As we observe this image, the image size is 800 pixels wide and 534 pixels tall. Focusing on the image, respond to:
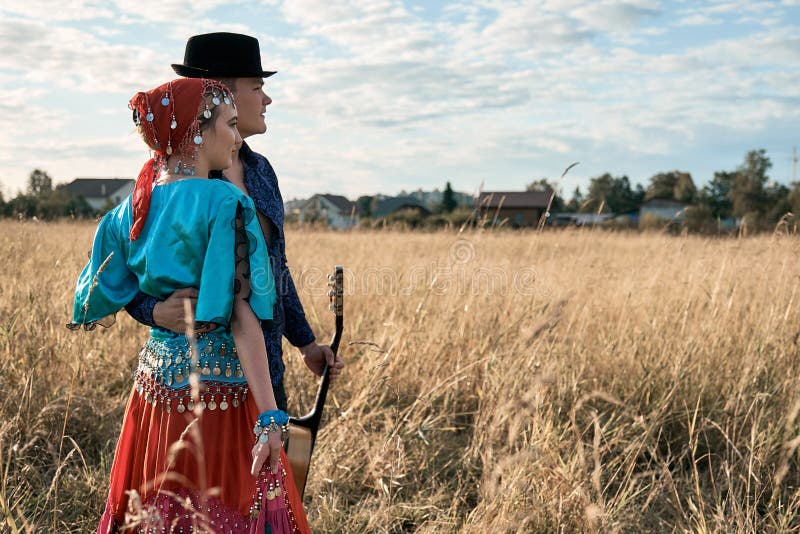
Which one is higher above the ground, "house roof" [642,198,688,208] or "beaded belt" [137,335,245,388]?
"house roof" [642,198,688,208]

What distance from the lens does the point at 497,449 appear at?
9.10ft

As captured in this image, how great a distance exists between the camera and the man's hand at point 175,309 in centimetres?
146

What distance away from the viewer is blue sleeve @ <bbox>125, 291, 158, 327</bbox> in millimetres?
1544

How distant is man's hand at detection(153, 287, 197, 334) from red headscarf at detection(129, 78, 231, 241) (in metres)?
0.17

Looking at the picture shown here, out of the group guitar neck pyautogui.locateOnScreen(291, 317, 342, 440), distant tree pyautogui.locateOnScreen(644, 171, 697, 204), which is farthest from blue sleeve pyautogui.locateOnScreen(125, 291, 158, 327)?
distant tree pyautogui.locateOnScreen(644, 171, 697, 204)

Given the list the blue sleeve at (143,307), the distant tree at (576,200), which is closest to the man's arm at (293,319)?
the blue sleeve at (143,307)

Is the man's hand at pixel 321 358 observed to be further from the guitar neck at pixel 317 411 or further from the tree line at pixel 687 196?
the tree line at pixel 687 196

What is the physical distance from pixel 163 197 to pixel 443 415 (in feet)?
6.38

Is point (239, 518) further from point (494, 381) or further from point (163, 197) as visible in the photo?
point (494, 381)

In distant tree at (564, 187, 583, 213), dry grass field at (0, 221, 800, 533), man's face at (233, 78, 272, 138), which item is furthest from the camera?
distant tree at (564, 187, 583, 213)

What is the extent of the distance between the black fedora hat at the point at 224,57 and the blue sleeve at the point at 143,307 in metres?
0.84

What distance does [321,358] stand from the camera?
2.16 meters

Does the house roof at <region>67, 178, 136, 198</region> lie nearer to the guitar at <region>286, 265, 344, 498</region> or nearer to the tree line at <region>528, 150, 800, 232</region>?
the tree line at <region>528, 150, 800, 232</region>

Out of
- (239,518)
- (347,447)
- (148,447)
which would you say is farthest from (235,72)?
(347,447)
